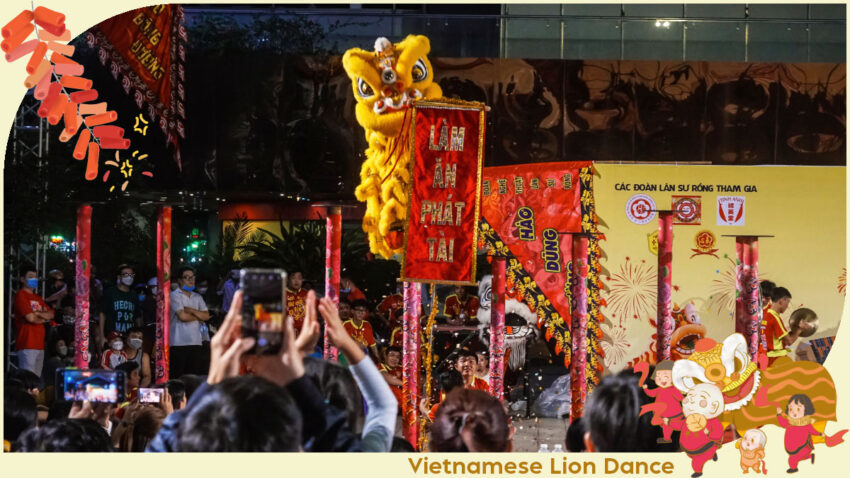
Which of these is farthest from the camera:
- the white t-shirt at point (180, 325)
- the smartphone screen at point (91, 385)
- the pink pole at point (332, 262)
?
the white t-shirt at point (180, 325)

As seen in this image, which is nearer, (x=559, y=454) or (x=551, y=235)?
(x=559, y=454)

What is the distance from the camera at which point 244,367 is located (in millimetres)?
6926

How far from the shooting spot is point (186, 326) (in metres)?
8.05

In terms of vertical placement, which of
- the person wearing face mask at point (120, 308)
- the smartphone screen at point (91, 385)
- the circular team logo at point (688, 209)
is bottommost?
the smartphone screen at point (91, 385)

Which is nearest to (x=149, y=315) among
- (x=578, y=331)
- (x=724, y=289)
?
(x=578, y=331)

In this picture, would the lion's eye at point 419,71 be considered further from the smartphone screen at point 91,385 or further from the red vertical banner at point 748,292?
the smartphone screen at point 91,385

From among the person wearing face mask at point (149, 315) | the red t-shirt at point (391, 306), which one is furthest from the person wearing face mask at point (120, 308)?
the red t-shirt at point (391, 306)

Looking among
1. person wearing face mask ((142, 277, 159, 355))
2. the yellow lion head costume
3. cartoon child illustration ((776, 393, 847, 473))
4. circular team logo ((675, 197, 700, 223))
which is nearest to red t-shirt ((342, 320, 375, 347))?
the yellow lion head costume

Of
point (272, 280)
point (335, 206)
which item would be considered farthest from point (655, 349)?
point (272, 280)

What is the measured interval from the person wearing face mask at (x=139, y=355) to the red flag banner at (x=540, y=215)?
222 centimetres

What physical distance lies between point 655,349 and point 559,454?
1.45m

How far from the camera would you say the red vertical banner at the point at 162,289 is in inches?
309

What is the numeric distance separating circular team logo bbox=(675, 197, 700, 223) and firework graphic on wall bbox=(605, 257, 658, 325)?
1.18ft

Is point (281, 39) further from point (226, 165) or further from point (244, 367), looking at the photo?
point (244, 367)
